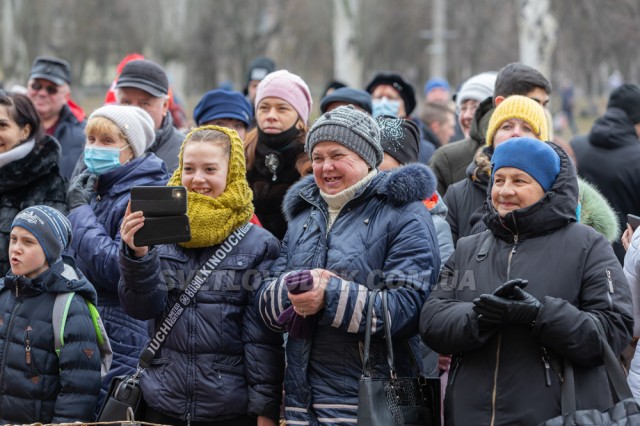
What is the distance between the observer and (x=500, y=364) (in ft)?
12.8

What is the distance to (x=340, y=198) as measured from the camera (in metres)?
4.37

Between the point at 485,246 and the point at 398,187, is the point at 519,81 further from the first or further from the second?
the point at 485,246

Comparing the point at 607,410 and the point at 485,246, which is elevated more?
the point at 485,246

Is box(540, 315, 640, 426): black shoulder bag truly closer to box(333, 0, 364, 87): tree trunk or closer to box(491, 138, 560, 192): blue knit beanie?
box(491, 138, 560, 192): blue knit beanie

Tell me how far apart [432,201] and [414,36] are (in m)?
50.1

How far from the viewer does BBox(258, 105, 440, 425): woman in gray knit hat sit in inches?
162

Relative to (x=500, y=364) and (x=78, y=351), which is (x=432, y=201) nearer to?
(x=500, y=364)

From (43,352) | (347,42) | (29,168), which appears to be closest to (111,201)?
(29,168)

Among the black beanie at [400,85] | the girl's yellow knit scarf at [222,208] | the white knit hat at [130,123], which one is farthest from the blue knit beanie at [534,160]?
the black beanie at [400,85]

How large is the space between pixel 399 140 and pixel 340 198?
0.92 m

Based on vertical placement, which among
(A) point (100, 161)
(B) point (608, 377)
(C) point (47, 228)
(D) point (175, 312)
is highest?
(A) point (100, 161)

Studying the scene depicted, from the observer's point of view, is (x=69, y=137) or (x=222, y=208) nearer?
(x=222, y=208)

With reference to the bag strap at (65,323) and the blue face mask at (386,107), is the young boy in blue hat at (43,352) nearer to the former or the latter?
the bag strap at (65,323)

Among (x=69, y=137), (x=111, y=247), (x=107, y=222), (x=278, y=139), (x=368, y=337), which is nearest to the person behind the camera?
(x=368, y=337)
